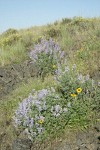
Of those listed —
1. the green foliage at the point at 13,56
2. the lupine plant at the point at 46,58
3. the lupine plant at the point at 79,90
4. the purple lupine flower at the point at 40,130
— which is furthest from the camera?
the green foliage at the point at 13,56

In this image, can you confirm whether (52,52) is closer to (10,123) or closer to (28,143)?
(10,123)

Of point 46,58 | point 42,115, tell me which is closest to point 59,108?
point 42,115

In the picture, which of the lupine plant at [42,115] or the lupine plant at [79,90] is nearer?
the lupine plant at [42,115]

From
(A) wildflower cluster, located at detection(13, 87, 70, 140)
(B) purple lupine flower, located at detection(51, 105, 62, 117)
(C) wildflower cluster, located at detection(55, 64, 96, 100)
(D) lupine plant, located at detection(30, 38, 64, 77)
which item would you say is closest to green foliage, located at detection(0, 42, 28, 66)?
(D) lupine plant, located at detection(30, 38, 64, 77)

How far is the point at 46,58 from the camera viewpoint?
8188 millimetres

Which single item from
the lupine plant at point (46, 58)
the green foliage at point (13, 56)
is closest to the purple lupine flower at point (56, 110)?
the lupine plant at point (46, 58)

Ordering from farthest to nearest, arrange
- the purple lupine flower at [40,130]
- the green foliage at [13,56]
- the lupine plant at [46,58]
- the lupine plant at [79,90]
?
the green foliage at [13,56], the lupine plant at [46,58], the lupine plant at [79,90], the purple lupine flower at [40,130]

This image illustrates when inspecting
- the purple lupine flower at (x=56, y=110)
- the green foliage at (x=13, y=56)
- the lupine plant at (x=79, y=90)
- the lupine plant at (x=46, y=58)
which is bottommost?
the green foliage at (x=13, y=56)

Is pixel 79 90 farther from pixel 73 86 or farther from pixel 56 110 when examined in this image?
pixel 56 110

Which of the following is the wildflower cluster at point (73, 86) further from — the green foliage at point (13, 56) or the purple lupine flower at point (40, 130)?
the green foliage at point (13, 56)

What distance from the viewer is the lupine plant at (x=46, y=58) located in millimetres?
8070

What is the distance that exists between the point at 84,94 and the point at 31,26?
14.0 meters

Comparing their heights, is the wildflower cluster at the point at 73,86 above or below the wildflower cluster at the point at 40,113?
above

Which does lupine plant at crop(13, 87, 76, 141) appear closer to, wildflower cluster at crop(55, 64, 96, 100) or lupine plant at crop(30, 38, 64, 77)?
wildflower cluster at crop(55, 64, 96, 100)
